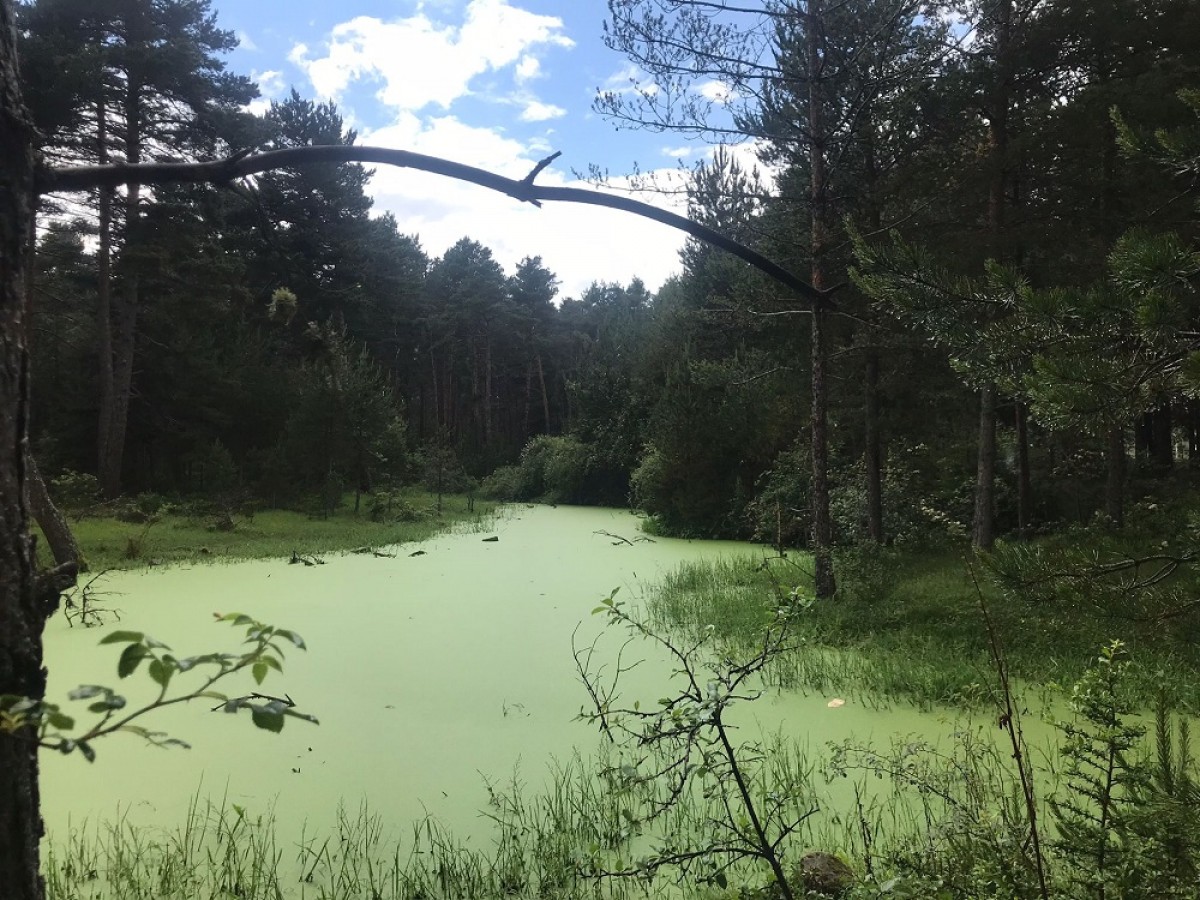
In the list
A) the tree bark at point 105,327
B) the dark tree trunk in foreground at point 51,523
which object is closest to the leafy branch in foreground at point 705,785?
the dark tree trunk in foreground at point 51,523

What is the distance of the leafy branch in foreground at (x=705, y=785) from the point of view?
1.64 metres

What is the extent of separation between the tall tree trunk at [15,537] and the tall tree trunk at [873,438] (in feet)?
26.2

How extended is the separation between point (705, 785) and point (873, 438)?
6.40 metres

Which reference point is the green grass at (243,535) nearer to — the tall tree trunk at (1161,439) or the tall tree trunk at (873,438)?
the tall tree trunk at (873,438)

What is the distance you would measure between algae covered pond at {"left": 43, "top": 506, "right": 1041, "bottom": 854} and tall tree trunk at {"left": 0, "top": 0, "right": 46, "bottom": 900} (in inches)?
79.8

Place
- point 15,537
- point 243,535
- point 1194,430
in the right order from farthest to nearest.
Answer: point 1194,430, point 243,535, point 15,537

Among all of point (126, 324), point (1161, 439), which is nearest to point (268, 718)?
point (1161, 439)

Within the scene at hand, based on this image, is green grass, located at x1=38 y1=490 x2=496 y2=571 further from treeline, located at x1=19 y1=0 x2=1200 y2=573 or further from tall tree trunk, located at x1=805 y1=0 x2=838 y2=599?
tall tree trunk, located at x1=805 y1=0 x2=838 y2=599

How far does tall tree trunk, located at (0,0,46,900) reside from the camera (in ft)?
2.60

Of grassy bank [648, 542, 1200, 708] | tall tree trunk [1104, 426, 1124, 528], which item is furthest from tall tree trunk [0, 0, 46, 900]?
tall tree trunk [1104, 426, 1124, 528]

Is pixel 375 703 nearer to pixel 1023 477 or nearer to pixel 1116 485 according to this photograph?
pixel 1116 485

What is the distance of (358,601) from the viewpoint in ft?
21.7

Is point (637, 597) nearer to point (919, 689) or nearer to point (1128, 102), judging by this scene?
point (919, 689)

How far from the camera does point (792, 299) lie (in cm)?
716
